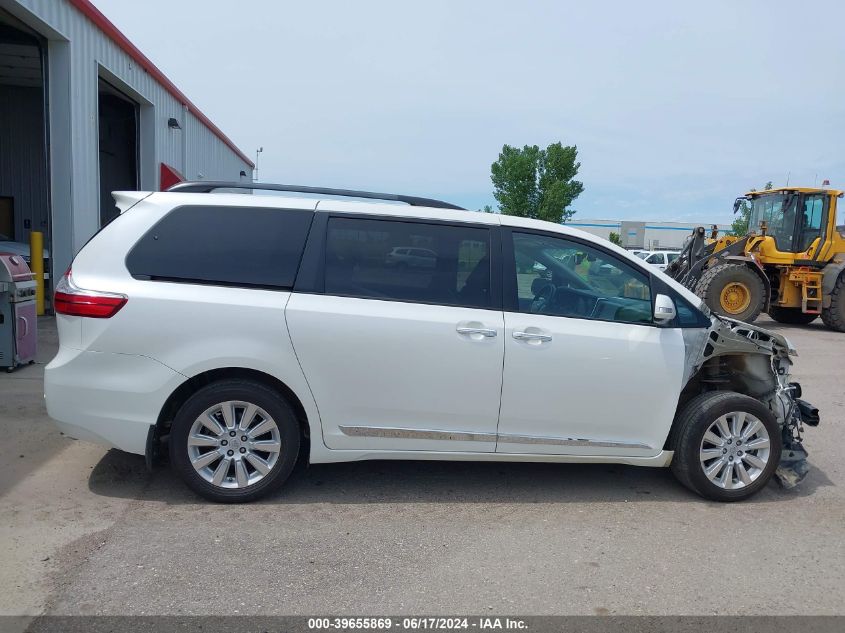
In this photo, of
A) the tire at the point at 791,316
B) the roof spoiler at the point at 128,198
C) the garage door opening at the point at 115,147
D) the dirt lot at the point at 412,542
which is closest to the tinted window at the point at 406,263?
the roof spoiler at the point at 128,198

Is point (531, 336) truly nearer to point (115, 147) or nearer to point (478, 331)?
point (478, 331)

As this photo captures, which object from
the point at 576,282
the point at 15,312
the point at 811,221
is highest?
the point at 811,221

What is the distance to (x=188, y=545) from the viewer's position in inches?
144

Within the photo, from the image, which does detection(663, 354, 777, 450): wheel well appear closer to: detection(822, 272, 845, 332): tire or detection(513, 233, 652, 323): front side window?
detection(513, 233, 652, 323): front side window

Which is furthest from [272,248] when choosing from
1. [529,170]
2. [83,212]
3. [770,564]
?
[529,170]

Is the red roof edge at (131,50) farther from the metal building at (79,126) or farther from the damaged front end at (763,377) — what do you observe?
the damaged front end at (763,377)

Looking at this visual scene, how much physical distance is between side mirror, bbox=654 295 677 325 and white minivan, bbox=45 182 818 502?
0.06 ft

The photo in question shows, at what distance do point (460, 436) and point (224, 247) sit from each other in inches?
73.6

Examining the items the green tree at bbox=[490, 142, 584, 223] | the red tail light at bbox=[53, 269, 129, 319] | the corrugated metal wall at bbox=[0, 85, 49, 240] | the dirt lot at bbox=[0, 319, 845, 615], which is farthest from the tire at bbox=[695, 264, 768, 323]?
the green tree at bbox=[490, 142, 584, 223]

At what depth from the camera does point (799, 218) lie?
1464 cm

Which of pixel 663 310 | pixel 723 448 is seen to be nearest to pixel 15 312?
pixel 663 310

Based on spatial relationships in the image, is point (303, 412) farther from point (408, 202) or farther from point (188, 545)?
point (408, 202)

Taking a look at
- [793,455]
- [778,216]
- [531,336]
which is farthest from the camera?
[778,216]

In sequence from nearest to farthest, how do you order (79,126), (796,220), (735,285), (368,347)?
(368,347) → (79,126) → (735,285) → (796,220)
